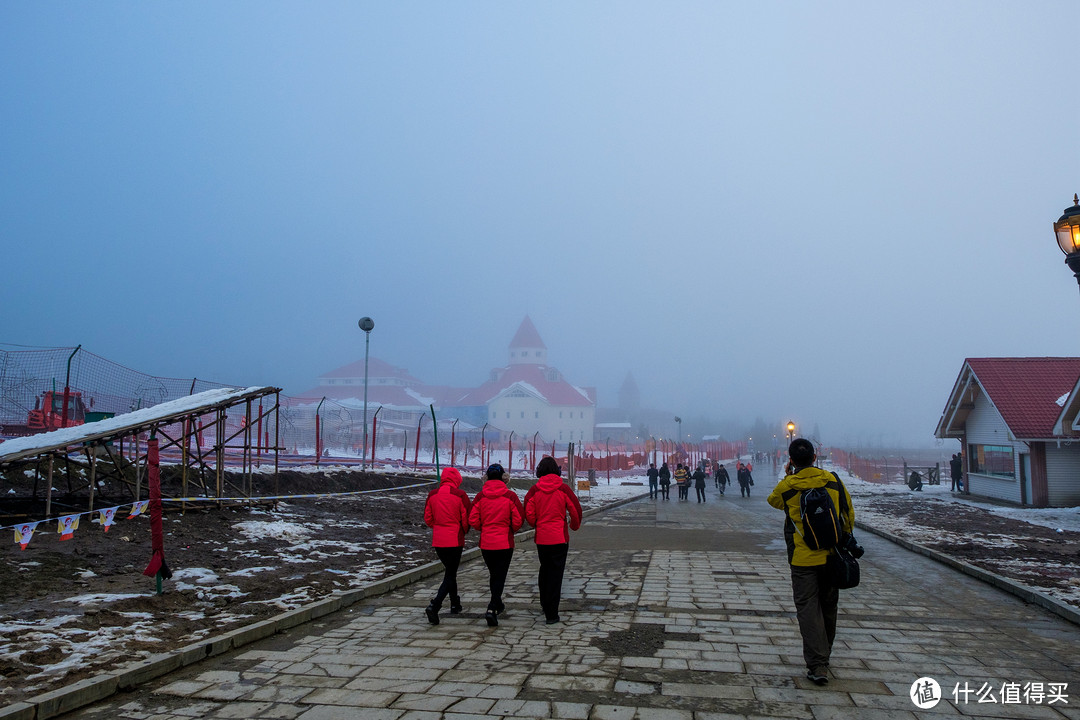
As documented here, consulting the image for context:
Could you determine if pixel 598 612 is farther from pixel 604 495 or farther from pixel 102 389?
pixel 604 495

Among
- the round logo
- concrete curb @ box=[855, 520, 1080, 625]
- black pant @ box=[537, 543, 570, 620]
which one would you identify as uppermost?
black pant @ box=[537, 543, 570, 620]

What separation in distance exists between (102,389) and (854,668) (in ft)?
57.8

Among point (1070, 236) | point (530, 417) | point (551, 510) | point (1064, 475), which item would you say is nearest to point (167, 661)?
point (551, 510)

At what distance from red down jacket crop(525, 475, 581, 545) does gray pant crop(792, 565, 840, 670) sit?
242 centimetres

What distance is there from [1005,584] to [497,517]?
672 cm

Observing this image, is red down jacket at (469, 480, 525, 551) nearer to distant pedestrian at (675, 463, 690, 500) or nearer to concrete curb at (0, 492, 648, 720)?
concrete curb at (0, 492, 648, 720)

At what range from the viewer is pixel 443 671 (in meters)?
5.52

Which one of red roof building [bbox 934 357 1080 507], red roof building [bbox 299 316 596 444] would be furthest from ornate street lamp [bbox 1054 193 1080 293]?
red roof building [bbox 299 316 596 444]

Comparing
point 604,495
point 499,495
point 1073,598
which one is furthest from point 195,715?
point 604,495

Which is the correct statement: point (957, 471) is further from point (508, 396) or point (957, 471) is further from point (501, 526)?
point (508, 396)

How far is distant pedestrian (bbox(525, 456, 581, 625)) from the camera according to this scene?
716 cm

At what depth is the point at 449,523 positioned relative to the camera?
7305mm

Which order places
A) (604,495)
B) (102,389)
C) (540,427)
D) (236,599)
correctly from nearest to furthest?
(236,599), (102,389), (604,495), (540,427)

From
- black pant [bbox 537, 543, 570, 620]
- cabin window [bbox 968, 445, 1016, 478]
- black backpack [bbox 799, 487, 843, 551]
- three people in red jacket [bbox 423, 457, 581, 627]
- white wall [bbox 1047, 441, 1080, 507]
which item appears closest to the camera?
black backpack [bbox 799, 487, 843, 551]
